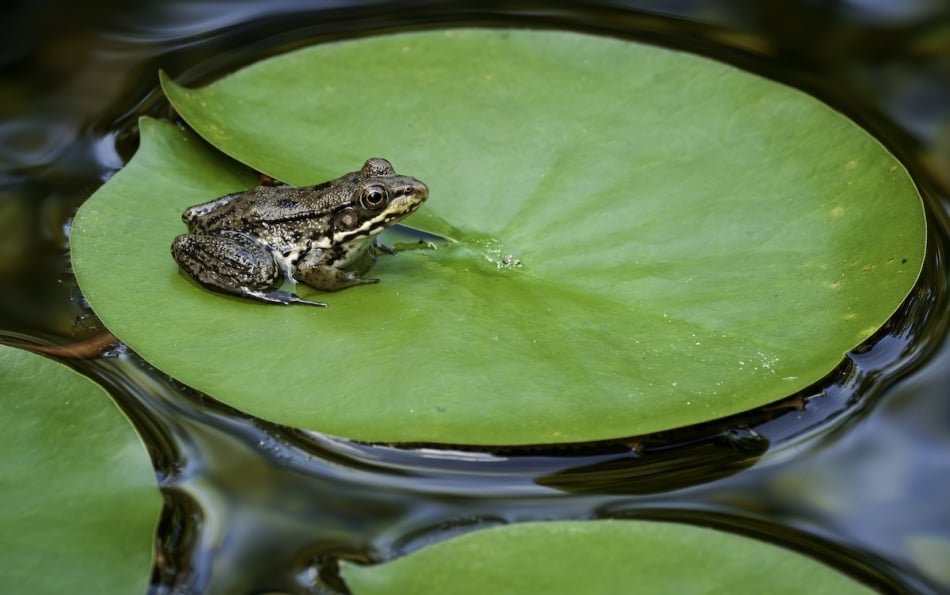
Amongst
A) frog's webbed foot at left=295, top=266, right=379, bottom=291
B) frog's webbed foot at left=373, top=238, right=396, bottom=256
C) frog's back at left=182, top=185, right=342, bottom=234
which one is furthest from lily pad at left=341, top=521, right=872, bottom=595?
frog's back at left=182, top=185, right=342, bottom=234

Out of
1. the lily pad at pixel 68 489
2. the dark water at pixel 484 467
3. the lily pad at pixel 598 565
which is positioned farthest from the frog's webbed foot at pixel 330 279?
the lily pad at pixel 598 565

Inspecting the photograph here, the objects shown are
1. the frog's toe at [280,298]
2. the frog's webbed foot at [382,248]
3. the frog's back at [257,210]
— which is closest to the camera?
the frog's toe at [280,298]

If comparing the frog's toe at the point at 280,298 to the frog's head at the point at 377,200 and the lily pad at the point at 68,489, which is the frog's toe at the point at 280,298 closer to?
the frog's head at the point at 377,200

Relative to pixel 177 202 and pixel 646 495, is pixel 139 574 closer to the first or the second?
pixel 646 495

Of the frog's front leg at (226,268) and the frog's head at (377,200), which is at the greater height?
the frog's head at (377,200)

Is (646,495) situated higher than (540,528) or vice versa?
(646,495)

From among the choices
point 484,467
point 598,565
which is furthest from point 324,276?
point 598,565

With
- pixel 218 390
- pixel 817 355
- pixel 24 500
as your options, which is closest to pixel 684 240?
pixel 817 355

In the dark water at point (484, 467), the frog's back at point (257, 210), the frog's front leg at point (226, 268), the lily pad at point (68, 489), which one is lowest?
the lily pad at point (68, 489)
